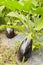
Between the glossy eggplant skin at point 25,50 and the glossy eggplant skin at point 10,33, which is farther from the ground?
the glossy eggplant skin at point 25,50

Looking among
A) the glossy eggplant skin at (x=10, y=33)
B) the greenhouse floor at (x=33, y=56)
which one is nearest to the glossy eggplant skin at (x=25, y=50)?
the greenhouse floor at (x=33, y=56)

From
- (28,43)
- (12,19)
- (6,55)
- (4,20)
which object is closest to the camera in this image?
(28,43)

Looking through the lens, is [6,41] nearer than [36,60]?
No

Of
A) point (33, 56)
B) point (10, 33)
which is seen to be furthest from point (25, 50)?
point (10, 33)

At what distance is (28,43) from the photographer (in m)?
1.00

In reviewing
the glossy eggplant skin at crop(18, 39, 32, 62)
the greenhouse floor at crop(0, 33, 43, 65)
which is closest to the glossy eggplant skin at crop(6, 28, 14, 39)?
the greenhouse floor at crop(0, 33, 43, 65)

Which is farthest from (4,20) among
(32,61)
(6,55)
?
(32,61)

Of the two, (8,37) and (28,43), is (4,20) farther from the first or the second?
(28,43)

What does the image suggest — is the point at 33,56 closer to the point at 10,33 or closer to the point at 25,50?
the point at 25,50

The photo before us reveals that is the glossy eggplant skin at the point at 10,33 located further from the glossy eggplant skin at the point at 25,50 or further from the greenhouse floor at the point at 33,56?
the glossy eggplant skin at the point at 25,50

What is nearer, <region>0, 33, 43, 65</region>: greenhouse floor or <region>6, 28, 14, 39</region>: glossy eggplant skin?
<region>0, 33, 43, 65</region>: greenhouse floor

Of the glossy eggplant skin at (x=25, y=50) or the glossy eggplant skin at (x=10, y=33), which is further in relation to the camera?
the glossy eggplant skin at (x=10, y=33)

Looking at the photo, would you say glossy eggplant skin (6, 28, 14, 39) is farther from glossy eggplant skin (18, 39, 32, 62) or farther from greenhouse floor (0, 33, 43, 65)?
glossy eggplant skin (18, 39, 32, 62)

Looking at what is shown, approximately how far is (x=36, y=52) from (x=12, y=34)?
282mm
